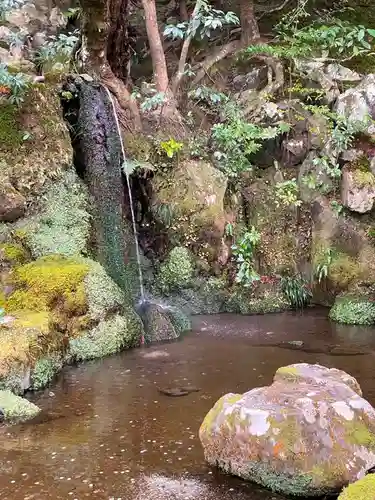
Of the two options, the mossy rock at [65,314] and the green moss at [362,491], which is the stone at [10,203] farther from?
the green moss at [362,491]

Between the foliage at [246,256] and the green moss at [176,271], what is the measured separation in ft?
2.85

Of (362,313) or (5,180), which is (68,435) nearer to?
(5,180)

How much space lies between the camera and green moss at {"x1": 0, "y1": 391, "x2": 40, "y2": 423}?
223 inches

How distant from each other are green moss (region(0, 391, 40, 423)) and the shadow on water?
0.59ft

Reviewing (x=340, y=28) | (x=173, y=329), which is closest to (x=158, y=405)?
(x=173, y=329)

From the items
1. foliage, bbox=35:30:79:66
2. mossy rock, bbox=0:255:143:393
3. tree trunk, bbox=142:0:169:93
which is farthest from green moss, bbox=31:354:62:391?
tree trunk, bbox=142:0:169:93

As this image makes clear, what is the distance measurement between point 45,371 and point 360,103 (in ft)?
24.7

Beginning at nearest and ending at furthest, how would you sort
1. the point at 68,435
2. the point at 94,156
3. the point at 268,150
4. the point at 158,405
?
the point at 68,435
the point at 158,405
the point at 94,156
the point at 268,150

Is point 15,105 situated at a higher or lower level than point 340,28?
lower

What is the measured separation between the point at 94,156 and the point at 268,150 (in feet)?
12.0

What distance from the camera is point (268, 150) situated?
37.6ft

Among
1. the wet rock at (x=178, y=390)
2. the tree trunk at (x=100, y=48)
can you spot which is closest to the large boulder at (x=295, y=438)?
the wet rock at (x=178, y=390)

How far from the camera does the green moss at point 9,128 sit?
29.6 feet

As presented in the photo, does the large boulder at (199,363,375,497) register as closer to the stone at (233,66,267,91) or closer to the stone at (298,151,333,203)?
the stone at (298,151,333,203)
